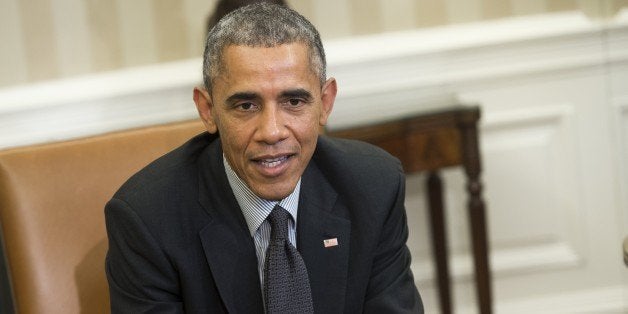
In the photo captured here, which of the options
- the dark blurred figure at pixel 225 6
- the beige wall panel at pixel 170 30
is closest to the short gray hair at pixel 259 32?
the dark blurred figure at pixel 225 6

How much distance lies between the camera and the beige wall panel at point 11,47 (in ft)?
11.1

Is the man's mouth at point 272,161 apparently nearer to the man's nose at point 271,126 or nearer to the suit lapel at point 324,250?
the man's nose at point 271,126

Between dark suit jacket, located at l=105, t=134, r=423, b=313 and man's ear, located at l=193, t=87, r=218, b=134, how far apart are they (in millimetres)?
60

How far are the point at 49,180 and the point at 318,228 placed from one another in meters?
0.56

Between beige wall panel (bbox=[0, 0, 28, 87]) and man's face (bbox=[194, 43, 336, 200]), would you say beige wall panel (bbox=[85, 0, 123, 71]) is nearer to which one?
beige wall panel (bbox=[0, 0, 28, 87])

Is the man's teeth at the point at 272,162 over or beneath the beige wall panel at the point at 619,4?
beneath

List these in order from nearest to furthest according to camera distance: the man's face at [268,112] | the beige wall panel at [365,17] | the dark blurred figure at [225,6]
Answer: the man's face at [268,112]
the dark blurred figure at [225,6]
the beige wall panel at [365,17]

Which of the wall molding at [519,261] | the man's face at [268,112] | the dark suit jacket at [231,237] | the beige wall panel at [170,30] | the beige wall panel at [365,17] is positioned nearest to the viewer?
the man's face at [268,112]

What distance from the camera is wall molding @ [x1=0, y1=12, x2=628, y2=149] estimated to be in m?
3.37

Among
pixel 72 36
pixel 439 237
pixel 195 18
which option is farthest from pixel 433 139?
pixel 72 36

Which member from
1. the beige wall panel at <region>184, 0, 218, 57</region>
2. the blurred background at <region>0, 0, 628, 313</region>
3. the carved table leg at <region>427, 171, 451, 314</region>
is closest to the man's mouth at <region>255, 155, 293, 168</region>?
the blurred background at <region>0, 0, 628, 313</region>

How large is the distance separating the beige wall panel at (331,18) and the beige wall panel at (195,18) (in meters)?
0.40

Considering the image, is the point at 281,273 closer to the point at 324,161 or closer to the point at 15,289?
the point at 324,161

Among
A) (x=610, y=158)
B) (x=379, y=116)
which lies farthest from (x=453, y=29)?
(x=610, y=158)
